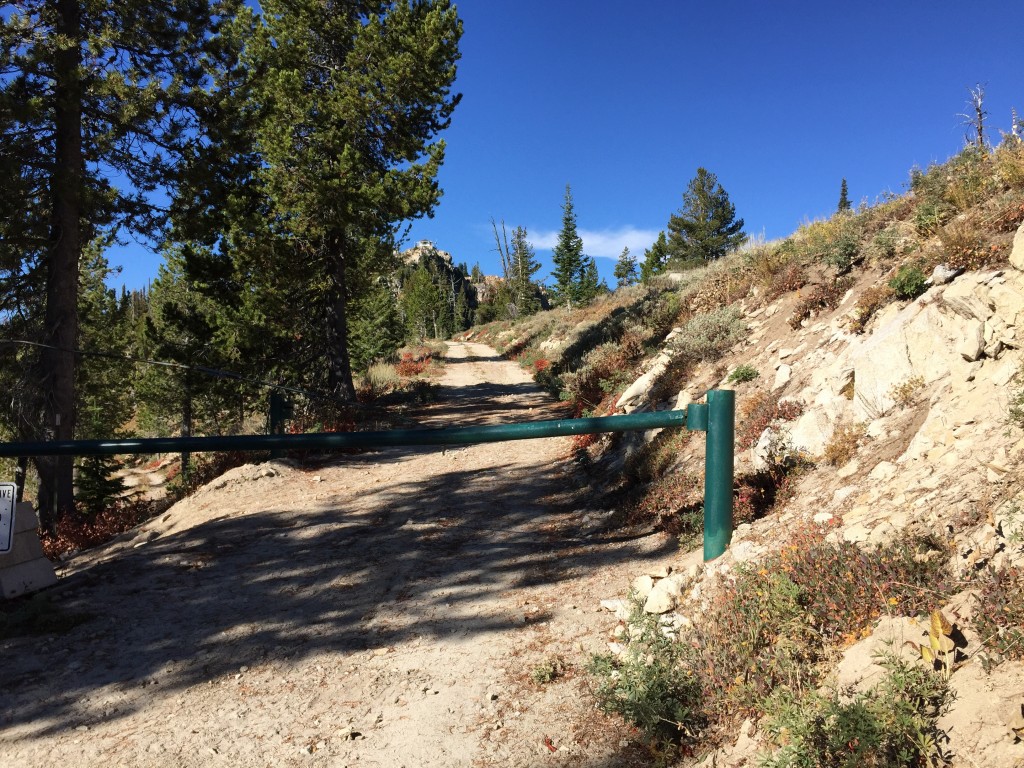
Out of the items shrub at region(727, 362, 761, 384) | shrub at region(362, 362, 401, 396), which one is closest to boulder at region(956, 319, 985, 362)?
shrub at region(727, 362, 761, 384)

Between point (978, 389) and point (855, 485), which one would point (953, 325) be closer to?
point (978, 389)

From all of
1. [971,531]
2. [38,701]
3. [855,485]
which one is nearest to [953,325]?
[855,485]

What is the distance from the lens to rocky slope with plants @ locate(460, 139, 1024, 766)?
6.68 ft

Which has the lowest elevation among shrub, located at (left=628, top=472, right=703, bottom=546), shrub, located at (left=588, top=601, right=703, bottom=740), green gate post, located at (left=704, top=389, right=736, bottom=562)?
shrub, located at (left=588, top=601, right=703, bottom=740)

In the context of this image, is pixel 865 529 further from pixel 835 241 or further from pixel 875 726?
pixel 835 241

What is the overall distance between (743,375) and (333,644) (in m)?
5.63

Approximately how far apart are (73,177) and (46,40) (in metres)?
1.91

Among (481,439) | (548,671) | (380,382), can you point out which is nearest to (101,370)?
(380,382)

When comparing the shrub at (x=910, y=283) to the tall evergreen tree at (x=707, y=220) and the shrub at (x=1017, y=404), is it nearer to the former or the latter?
the shrub at (x=1017, y=404)

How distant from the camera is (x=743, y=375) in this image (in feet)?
23.4

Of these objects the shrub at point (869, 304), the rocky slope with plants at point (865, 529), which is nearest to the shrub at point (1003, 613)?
the rocky slope with plants at point (865, 529)

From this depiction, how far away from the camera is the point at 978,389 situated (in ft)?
12.5

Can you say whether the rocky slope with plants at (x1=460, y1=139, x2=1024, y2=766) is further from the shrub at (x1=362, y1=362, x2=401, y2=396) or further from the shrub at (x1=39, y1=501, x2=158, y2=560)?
the shrub at (x1=362, y1=362, x2=401, y2=396)

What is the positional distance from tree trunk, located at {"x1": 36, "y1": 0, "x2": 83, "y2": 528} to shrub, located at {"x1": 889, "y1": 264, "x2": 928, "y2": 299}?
36.9 feet
